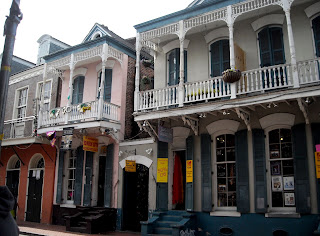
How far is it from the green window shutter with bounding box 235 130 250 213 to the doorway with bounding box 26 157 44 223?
11.3m

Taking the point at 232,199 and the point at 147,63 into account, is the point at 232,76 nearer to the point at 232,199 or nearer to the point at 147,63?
the point at 232,199

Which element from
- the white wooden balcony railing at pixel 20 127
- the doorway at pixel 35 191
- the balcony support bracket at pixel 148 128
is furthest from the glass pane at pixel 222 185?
the white wooden balcony railing at pixel 20 127

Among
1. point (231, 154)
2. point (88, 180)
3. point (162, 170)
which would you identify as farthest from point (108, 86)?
point (231, 154)

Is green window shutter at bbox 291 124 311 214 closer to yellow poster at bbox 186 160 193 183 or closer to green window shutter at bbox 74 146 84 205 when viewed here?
yellow poster at bbox 186 160 193 183

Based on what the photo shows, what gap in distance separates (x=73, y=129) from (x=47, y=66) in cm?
459

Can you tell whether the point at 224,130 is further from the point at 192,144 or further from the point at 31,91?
the point at 31,91

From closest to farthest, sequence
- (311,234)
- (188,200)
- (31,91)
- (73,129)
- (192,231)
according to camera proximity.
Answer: (311,234) → (192,231) → (188,200) → (73,129) → (31,91)

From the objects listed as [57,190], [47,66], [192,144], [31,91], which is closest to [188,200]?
[192,144]

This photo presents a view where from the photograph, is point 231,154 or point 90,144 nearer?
point 231,154

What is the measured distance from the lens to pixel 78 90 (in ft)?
58.1

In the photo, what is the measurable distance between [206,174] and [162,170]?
2035 mm

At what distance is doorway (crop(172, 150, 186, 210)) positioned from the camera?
13.2 meters

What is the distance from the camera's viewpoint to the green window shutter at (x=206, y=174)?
1195cm

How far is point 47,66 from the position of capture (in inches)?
697
